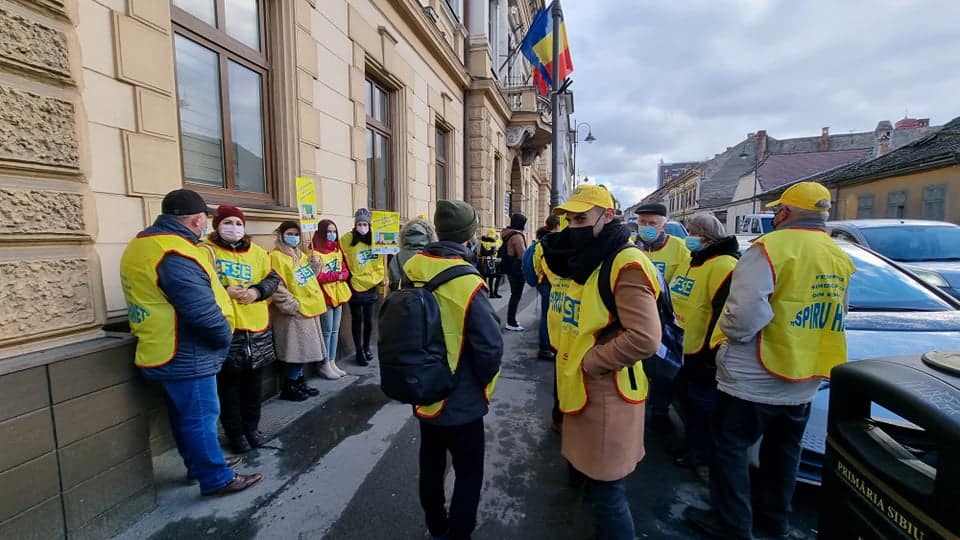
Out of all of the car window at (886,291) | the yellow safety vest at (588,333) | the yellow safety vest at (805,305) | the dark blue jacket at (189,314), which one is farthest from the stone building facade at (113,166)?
the car window at (886,291)

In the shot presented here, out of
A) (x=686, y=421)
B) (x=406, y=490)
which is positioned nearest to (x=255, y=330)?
(x=406, y=490)

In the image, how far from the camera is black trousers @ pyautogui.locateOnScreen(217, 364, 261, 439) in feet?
10.2

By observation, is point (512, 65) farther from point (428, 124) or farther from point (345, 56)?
point (345, 56)

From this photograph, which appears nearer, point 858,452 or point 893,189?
point 858,452

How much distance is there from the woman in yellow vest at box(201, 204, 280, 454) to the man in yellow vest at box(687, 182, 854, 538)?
3.16 metres

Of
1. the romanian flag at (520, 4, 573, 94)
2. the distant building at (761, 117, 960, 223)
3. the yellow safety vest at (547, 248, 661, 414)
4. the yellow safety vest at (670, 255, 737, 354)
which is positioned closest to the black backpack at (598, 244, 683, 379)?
the yellow safety vest at (547, 248, 661, 414)

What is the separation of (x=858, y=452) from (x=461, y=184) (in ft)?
33.4

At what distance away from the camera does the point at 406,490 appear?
2.80 m

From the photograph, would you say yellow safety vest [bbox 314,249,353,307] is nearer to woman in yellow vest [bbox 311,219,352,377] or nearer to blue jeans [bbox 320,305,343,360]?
woman in yellow vest [bbox 311,219,352,377]

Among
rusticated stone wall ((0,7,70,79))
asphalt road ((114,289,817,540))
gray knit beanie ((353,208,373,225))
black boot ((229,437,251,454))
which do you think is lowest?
asphalt road ((114,289,817,540))

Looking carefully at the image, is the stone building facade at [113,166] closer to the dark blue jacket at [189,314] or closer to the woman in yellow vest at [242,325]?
the dark blue jacket at [189,314]

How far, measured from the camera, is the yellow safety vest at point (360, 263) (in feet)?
16.6

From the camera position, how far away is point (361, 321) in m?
5.40

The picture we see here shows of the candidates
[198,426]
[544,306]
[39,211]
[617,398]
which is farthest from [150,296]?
[544,306]
